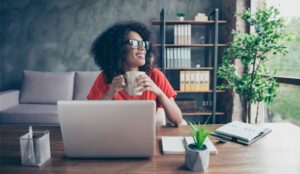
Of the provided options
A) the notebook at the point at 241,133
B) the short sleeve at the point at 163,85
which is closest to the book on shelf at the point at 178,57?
the short sleeve at the point at 163,85

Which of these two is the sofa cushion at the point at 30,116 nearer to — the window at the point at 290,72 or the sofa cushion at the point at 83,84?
the sofa cushion at the point at 83,84

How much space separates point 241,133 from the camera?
1.21 meters

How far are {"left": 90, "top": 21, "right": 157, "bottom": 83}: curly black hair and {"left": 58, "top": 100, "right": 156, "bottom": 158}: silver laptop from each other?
2.85 ft

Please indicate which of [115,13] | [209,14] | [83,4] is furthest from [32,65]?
[209,14]

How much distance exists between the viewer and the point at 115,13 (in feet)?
13.1

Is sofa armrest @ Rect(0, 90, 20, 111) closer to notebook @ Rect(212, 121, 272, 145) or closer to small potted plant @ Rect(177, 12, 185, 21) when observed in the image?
small potted plant @ Rect(177, 12, 185, 21)

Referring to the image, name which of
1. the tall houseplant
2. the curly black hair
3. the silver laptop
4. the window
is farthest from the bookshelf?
the silver laptop

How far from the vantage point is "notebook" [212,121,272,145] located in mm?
1171

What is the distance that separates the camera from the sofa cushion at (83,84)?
3633 millimetres

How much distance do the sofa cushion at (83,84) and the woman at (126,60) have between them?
173 centimetres

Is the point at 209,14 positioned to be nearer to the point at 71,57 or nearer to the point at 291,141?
the point at 71,57

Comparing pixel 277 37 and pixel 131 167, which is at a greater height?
pixel 277 37

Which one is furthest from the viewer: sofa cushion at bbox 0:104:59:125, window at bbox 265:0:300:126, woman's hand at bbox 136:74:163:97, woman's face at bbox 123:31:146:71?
sofa cushion at bbox 0:104:59:125

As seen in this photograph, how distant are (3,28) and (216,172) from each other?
4.18m
